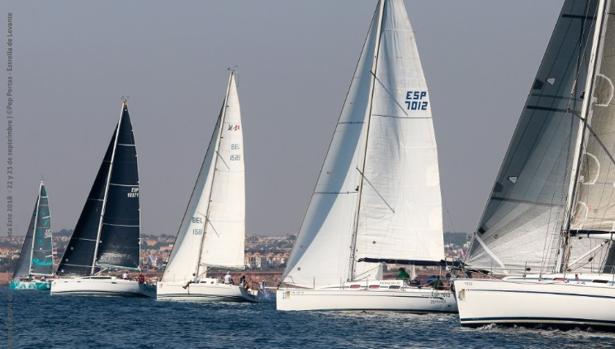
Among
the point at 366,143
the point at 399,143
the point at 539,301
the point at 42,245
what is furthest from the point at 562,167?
the point at 42,245

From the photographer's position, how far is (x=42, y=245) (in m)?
118

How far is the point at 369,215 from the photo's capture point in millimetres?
53938

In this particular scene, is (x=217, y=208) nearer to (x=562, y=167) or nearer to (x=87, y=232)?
(x=87, y=232)

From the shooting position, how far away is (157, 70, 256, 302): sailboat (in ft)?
232

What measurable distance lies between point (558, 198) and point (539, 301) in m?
3.18

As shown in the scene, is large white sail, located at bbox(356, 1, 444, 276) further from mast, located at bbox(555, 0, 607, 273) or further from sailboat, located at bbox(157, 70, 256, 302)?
sailboat, located at bbox(157, 70, 256, 302)

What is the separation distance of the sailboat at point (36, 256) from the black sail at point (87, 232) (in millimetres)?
33985

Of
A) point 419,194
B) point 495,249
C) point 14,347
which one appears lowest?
point 14,347

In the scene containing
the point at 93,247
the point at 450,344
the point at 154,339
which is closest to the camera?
the point at 450,344

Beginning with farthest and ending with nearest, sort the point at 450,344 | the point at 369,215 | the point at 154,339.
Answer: the point at 369,215 < the point at 154,339 < the point at 450,344

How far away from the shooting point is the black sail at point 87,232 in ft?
255

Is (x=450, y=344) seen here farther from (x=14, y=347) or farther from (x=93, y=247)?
(x=93, y=247)

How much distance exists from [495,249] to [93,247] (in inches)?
1570

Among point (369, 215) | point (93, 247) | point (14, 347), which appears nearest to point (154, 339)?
point (14, 347)
